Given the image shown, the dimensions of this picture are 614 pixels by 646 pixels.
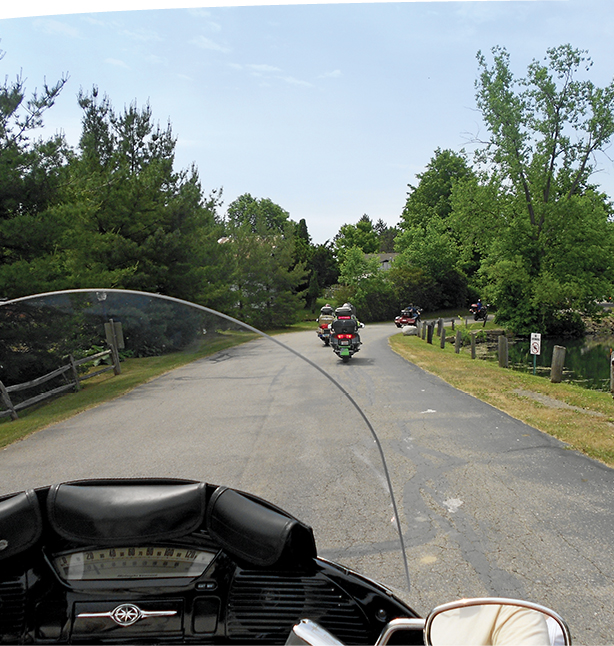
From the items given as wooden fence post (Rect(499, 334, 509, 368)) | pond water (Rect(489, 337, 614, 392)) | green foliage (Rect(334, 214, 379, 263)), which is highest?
green foliage (Rect(334, 214, 379, 263))

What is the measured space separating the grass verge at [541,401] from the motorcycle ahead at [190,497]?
9.01 feet

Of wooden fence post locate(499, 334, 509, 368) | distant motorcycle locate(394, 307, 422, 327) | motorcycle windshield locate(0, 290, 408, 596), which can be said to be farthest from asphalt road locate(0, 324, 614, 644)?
distant motorcycle locate(394, 307, 422, 327)

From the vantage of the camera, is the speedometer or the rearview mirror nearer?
the rearview mirror

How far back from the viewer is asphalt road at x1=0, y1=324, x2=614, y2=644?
1.44 meters

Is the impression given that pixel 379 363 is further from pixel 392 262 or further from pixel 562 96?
pixel 562 96

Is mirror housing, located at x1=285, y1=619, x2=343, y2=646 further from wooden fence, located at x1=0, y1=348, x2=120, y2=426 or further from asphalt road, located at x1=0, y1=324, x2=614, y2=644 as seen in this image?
wooden fence, located at x1=0, y1=348, x2=120, y2=426

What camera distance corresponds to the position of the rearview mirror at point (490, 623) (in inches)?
41.3

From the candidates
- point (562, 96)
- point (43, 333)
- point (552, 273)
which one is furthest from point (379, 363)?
point (562, 96)

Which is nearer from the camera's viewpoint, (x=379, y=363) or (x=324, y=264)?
(x=379, y=363)

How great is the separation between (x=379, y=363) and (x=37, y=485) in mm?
1988

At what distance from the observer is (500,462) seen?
14.7 feet

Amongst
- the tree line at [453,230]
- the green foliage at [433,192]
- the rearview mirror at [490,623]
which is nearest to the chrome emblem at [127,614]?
the rearview mirror at [490,623]

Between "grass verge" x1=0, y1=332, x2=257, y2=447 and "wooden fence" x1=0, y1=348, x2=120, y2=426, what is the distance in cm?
2

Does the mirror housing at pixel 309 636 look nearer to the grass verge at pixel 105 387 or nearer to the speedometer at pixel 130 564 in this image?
the speedometer at pixel 130 564
